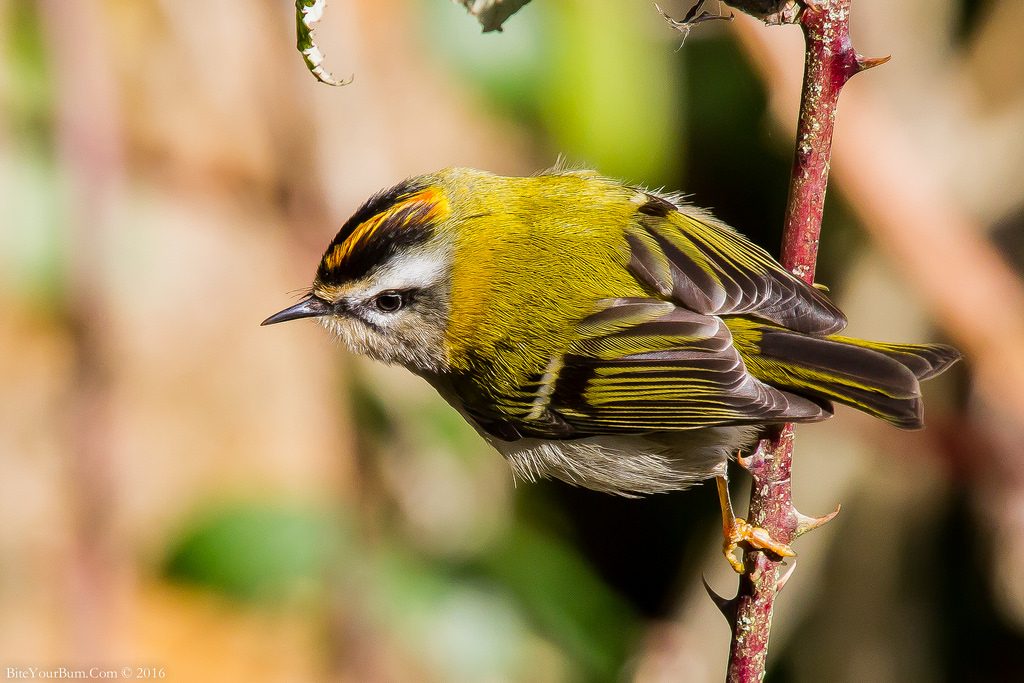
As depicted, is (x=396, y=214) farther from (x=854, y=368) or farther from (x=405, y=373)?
(x=854, y=368)

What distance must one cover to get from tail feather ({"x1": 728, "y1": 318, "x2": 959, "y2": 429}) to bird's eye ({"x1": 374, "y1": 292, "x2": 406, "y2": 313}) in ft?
3.15

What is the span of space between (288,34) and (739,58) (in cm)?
186

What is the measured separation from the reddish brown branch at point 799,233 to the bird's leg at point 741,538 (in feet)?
0.07

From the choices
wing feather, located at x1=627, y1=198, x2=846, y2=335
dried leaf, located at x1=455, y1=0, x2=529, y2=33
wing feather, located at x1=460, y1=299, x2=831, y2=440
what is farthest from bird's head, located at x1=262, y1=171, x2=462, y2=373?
dried leaf, located at x1=455, y1=0, x2=529, y2=33

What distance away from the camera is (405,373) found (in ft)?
12.4

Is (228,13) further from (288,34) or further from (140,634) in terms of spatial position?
(140,634)

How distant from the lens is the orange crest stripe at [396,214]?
273 cm

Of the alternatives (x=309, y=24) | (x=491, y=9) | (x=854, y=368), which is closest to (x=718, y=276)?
(x=854, y=368)

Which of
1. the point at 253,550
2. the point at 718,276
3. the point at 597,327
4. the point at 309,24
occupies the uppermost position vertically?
the point at 309,24

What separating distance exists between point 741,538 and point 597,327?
595 millimetres

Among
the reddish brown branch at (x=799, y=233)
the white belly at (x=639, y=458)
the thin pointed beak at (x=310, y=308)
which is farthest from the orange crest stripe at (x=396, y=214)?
the reddish brown branch at (x=799, y=233)

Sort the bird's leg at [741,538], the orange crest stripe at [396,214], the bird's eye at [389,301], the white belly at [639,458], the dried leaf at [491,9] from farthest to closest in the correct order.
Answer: the bird's eye at [389,301] < the orange crest stripe at [396,214] < the white belly at [639,458] < the bird's leg at [741,538] < the dried leaf at [491,9]

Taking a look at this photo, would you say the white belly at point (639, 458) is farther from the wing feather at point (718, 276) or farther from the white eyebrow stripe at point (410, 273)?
the white eyebrow stripe at point (410, 273)

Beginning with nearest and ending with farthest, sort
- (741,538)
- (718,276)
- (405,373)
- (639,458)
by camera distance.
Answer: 1. (741,538)
2. (718,276)
3. (639,458)
4. (405,373)
